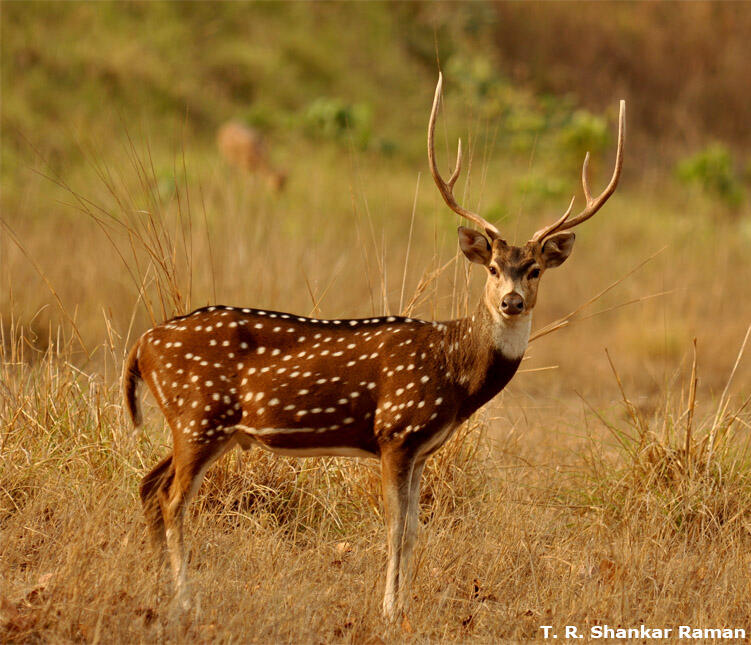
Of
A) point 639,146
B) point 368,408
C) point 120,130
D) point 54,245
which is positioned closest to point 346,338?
point 368,408

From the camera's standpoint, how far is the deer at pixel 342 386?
5488 mm

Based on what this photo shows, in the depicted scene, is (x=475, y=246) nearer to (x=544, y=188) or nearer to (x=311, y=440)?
(x=311, y=440)

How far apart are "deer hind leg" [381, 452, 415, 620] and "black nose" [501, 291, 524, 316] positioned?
2.77 feet

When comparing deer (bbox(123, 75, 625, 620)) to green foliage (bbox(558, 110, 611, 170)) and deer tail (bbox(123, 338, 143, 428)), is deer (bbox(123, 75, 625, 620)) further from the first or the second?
green foliage (bbox(558, 110, 611, 170))

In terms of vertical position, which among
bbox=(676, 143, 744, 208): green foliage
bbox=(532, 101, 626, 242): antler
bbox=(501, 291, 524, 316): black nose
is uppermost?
bbox=(532, 101, 626, 242): antler

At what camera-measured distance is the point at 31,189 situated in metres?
16.1

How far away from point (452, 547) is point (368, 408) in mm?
1100

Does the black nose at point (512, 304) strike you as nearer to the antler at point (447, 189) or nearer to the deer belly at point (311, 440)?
the antler at point (447, 189)

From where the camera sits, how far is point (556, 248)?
5754mm

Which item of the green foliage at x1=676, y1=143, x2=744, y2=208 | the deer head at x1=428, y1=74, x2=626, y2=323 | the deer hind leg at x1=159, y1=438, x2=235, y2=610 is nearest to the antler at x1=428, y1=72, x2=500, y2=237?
the deer head at x1=428, y1=74, x2=626, y2=323

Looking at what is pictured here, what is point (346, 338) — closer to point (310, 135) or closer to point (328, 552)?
point (328, 552)

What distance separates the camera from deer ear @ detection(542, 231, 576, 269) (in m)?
5.70

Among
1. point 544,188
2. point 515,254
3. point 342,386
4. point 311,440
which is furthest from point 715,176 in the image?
point 311,440

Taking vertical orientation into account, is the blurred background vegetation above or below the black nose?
below
